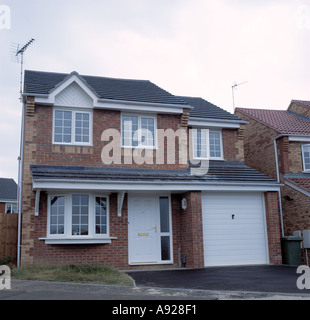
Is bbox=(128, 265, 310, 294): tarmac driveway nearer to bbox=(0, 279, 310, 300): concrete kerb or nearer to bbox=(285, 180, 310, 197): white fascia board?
bbox=(0, 279, 310, 300): concrete kerb

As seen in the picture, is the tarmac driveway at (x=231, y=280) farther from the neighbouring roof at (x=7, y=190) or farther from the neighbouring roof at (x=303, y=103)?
the neighbouring roof at (x=7, y=190)

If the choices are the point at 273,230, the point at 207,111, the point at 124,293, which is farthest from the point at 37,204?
the point at 207,111

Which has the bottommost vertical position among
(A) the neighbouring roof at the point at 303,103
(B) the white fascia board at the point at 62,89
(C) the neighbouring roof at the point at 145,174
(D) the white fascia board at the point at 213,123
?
(C) the neighbouring roof at the point at 145,174

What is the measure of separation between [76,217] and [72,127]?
333cm

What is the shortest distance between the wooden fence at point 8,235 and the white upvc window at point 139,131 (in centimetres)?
481

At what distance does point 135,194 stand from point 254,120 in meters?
9.32

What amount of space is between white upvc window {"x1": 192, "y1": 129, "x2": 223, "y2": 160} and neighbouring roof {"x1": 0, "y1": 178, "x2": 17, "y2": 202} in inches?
1197

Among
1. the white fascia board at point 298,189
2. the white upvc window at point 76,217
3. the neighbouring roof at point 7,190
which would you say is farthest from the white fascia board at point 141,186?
the neighbouring roof at point 7,190

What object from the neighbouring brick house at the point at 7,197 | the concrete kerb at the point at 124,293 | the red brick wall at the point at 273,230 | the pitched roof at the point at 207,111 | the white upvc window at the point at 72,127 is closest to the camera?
the concrete kerb at the point at 124,293

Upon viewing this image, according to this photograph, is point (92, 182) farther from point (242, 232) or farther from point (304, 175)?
point (304, 175)

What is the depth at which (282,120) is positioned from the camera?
72.3 feet

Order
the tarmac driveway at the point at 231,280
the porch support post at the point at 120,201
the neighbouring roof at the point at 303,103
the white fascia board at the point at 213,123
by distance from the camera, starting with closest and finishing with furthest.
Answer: the tarmac driveway at the point at 231,280
the porch support post at the point at 120,201
the white fascia board at the point at 213,123
the neighbouring roof at the point at 303,103

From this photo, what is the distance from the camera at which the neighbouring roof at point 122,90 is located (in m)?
15.7
